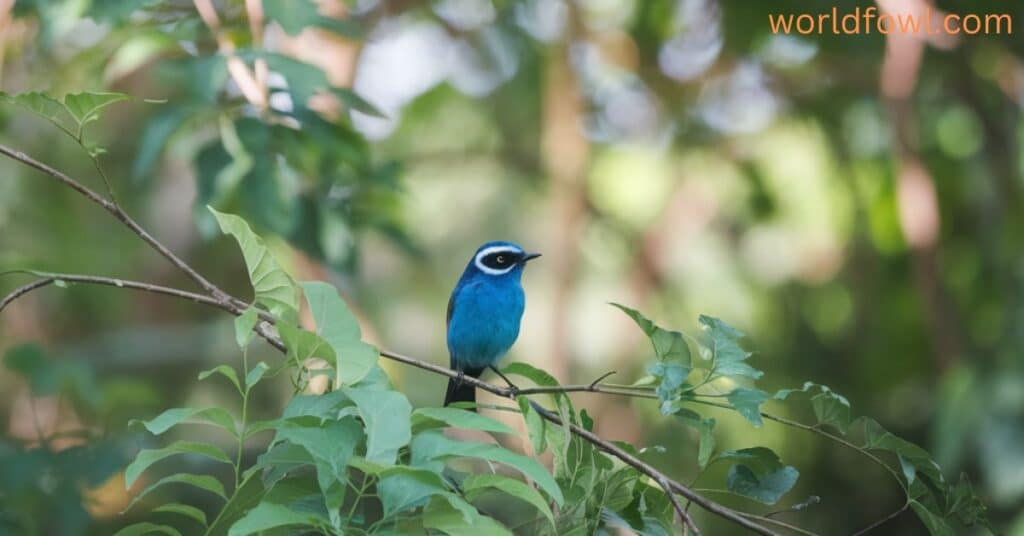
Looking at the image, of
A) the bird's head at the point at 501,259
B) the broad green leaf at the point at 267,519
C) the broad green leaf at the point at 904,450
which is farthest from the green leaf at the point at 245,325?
the bird's head at the point at 501,259

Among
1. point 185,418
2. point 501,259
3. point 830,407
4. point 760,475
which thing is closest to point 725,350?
point 830,407

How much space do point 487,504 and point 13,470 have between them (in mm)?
2118

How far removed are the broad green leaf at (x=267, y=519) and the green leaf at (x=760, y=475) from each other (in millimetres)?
1158

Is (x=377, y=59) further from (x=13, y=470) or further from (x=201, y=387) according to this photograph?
(x=13, y=470)

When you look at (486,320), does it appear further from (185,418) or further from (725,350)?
(185,418)

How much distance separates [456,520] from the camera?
7.44ft

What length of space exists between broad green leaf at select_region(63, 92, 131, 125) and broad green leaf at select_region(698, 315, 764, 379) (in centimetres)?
145

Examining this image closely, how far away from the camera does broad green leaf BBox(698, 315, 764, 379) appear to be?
265 centimetres

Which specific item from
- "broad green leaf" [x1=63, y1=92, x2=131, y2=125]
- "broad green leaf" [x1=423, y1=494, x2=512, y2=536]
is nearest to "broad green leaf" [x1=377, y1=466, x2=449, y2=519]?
"broad green leaf" [x1=423, y1=494, x2=512, y2=536]

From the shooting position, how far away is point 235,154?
17.5ft

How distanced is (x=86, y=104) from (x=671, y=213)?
6.19 m

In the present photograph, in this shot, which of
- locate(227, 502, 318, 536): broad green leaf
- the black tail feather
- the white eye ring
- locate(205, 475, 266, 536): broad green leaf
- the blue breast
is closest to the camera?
locate(227, 502, 318, 536): broad green leaf

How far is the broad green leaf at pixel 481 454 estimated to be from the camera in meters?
2.25

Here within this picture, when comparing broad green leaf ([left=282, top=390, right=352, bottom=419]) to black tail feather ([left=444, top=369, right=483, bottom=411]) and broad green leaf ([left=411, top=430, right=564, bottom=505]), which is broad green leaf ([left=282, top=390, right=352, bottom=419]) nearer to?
broad green leaf ([left=411, top=430, right=564, bottom=505])
